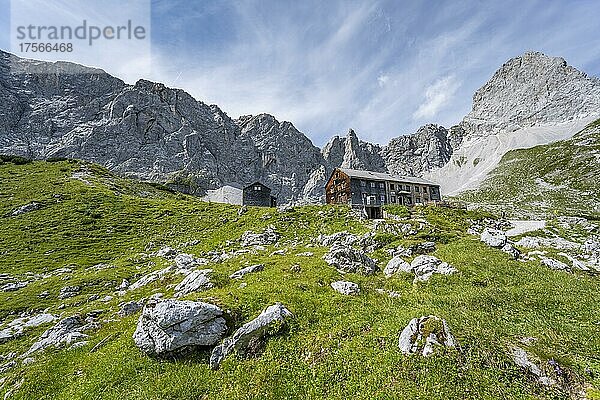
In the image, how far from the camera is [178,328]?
15578mm

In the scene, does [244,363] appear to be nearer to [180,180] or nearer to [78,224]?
[78,224]

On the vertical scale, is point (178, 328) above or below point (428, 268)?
below

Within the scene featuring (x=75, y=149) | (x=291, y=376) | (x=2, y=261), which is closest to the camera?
(x=291, y=376)

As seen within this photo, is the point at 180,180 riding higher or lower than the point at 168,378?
higher

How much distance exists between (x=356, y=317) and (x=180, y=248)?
3986 cm

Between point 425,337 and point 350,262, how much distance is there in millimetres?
12847

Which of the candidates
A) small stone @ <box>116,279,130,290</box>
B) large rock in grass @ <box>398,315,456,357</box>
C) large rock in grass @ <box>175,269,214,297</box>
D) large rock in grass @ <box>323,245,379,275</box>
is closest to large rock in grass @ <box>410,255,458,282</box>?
large rock in grass @ <box>323,245,379,275</box>

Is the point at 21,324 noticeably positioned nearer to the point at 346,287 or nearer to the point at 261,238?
the point at 346,287

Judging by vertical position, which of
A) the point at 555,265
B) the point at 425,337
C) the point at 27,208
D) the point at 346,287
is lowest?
the point at 425,337

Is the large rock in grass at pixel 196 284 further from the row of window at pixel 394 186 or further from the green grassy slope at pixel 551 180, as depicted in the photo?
the green grassy slope at pixel 551 180

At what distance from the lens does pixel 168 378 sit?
46.8 ft

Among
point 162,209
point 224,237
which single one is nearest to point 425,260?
point 224,237

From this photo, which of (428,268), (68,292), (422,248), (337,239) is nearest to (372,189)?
(337,239)

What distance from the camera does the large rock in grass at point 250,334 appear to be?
49.8 ft
